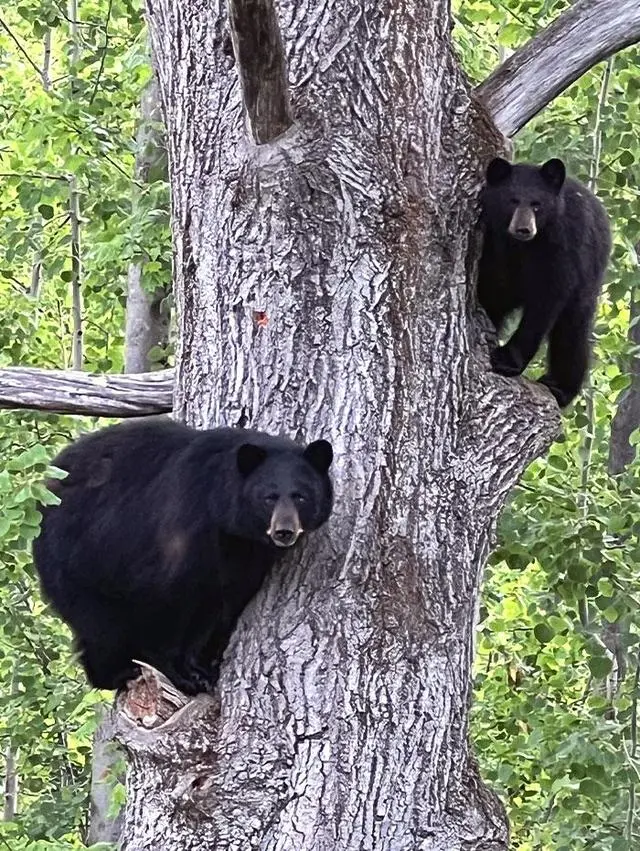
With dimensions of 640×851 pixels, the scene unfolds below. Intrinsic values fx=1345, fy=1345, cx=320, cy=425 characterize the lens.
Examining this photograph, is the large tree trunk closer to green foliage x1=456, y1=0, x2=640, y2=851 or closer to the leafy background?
the leafy background

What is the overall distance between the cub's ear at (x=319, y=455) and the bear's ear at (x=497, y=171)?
52.6 inches

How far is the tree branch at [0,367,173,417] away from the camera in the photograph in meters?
4.88

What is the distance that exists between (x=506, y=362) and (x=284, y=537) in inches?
62.3

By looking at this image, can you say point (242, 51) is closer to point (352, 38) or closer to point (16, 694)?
point (352, 38)

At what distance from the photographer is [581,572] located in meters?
7.37

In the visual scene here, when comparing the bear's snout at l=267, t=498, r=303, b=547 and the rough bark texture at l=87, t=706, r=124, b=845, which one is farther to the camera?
the rough bark texture at l=87, t=706, r=124, b=845

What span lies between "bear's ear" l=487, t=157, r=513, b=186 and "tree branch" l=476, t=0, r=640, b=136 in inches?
4.7

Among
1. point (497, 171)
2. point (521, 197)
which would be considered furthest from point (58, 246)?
point (497, 171)

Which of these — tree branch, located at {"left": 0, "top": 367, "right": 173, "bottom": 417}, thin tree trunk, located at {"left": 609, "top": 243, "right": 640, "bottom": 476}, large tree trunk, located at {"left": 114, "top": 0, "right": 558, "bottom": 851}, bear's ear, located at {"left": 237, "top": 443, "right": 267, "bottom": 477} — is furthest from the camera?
thin tree trunk, located at {"left": 609, "top": 243, "right": 640, "bottom": 476}

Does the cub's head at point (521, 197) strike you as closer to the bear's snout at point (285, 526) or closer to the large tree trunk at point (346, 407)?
the large tree trunk at point (346, 407)

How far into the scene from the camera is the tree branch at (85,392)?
488 centimetres

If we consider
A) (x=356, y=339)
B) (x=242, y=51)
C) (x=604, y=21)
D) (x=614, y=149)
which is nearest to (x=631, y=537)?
(x=614, y=149)

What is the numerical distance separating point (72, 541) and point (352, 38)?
2.05 meters

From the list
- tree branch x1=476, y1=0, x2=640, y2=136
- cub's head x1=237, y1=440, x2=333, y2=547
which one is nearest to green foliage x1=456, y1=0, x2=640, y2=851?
tree branch x1=476, y1=0, x2=640, y2=136
